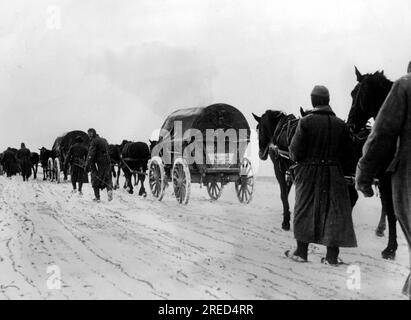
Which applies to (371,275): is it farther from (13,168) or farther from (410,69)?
(13,168)

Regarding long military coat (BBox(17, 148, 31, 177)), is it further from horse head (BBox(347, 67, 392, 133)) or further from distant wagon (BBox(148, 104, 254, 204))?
horse head (BBox(347, 67, 392, 133))

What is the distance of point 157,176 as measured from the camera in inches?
584

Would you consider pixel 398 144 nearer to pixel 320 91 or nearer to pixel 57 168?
pixel 320 91

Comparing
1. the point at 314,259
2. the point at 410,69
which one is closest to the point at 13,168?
the point at 314,259

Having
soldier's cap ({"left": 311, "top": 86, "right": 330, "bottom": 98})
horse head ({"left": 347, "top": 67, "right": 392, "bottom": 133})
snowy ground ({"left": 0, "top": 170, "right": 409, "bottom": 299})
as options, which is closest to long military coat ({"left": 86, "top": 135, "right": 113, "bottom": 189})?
snowy ground ({"left": 0, "top": 170, "right": 409, "bottom": 299})

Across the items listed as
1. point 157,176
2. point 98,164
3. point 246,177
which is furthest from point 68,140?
point 246,177

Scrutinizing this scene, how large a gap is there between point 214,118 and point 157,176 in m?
2.50

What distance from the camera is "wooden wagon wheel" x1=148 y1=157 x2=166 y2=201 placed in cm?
1429

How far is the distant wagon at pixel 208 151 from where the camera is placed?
13156 millimetres

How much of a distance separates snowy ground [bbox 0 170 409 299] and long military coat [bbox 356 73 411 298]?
5.98 ft

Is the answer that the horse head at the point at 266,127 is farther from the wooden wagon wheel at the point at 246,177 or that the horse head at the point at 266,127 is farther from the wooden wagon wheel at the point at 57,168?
the wooden wagon wheel at the point at 57,168

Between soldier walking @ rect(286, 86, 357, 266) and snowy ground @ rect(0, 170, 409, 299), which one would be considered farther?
soldier walking @ rect(286, 86, 357, 266)
